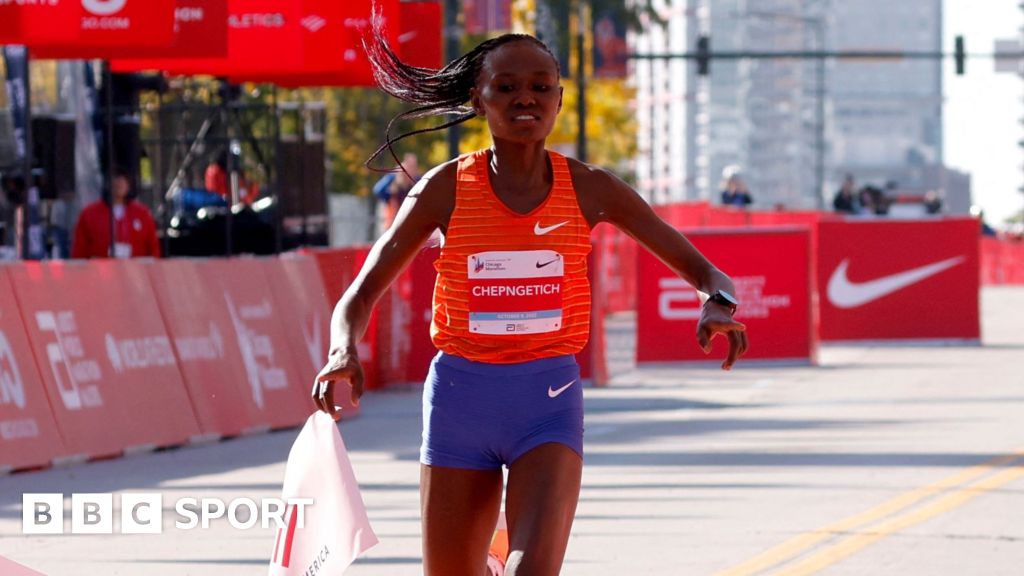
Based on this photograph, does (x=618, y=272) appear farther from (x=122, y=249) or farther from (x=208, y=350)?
(x=208, y=350)

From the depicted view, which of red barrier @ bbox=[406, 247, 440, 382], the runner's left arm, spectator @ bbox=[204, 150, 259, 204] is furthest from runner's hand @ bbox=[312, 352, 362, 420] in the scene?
spectator @ bbox=[204, 150, 259, 204]

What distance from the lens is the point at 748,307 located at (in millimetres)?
21062

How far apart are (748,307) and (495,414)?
1578cm

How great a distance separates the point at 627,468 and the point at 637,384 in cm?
691

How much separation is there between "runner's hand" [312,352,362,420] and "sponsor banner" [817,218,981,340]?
18903 millimetres

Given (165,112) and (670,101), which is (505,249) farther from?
(670,101)

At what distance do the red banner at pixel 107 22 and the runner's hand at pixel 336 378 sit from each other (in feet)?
35.0

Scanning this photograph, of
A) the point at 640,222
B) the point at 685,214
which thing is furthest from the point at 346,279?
the point at 685,214

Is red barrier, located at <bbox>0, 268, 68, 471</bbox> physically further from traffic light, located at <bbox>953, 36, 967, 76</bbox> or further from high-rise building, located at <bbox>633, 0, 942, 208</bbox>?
high-rise building, located at <bbox>633, 0, 942, 208</bbox>

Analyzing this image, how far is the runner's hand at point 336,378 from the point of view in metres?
5.25

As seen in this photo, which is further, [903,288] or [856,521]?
[903,288]

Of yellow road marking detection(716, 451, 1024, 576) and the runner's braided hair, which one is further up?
the runner's braided hair

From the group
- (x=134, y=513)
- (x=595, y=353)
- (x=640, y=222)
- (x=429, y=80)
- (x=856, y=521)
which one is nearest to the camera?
(x=640, y=222)

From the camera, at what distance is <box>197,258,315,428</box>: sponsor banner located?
48.7 feet
